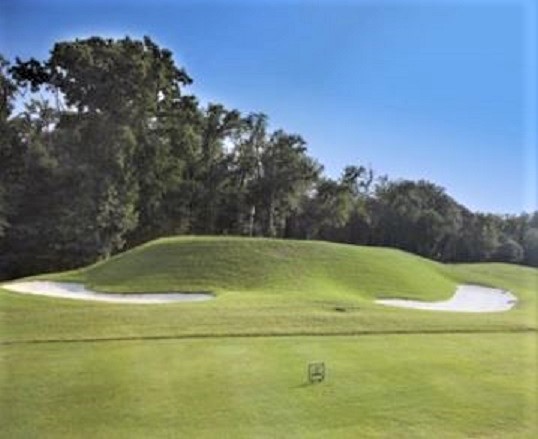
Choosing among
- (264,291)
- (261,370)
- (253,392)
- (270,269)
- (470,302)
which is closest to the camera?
(253,392)

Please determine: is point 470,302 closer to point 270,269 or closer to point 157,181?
point 270,269

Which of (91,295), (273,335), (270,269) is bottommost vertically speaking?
(273,335)

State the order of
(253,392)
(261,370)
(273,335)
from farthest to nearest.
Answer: (273,335), (261,370), (253,392)

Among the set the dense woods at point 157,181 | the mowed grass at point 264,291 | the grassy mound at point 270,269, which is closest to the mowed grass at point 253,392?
the mowed grass at point 264,291

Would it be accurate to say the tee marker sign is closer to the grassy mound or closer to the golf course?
the golf course

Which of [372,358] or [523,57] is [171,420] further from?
[523,57]

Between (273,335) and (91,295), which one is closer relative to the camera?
(273,335)

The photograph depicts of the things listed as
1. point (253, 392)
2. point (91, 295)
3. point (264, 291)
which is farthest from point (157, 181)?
point (253, 392)

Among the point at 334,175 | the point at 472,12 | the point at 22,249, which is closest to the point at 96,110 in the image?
the point at 22,249

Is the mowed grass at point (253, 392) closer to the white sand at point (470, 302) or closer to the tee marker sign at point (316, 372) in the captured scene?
the tee marker sign at point (316, 372)
